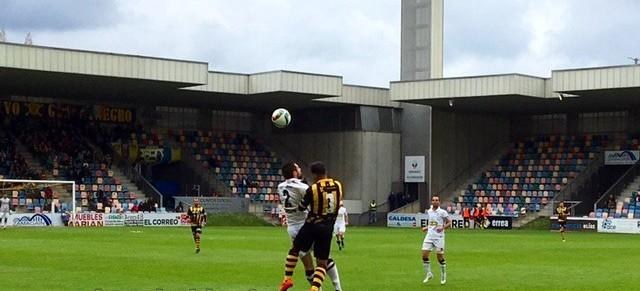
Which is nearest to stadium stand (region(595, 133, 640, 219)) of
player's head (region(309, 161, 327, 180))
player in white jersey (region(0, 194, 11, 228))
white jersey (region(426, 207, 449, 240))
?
player in white jersey (region(0, 194, 11, 228))

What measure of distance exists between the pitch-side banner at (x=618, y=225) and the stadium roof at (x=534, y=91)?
6.88 m

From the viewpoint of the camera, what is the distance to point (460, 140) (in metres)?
73.4

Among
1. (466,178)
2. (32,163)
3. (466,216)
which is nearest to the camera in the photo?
(32,163)

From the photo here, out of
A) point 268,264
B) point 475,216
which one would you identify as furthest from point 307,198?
point 475,216

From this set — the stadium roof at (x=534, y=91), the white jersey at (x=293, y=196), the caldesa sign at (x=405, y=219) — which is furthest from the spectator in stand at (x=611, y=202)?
the white jersey at (x=293, y=196)

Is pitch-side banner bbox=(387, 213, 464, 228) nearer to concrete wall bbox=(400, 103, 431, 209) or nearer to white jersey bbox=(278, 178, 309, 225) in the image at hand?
concrete wall bbox=(400, 103, 431, 209)

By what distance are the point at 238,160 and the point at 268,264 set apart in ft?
152

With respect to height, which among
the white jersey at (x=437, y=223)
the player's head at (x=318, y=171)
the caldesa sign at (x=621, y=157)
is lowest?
the white jersey at (x=437, y=223)

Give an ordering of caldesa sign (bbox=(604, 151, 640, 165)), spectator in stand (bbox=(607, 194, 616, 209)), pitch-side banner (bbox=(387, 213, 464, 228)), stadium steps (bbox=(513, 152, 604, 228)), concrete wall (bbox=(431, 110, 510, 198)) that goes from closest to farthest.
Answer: spectator in stand (bbox=(607, 194, 616, 209))
pitch-side banner (bbox=(387, 213, 464, 228))
stadium steps (bbox=(513, 152, 604, 228))
caldesa sign (bbox=(604, 151, 640, 165))
concrete wall (bbox=(431, 110, 510, 198))

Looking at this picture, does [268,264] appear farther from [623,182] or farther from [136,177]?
[623,182]

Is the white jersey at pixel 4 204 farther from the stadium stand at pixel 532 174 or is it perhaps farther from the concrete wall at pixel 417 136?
the concrete wall at pixel 417 136

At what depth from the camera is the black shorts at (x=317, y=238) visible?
1750 centimetres

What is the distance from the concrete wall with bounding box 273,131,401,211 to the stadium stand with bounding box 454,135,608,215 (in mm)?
5037

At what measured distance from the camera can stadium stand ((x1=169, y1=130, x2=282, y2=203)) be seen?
2832 inches
